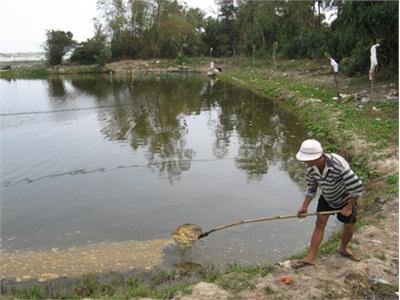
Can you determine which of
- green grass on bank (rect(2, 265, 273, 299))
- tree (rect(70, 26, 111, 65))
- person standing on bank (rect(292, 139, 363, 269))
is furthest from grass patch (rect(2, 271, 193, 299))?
tree (rect(70, 26, 111, 65))

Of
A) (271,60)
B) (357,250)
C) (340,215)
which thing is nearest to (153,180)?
(357,250)

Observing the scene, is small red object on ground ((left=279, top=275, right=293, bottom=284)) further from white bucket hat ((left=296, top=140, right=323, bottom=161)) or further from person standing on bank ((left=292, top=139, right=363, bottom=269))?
white bucket hat ((left=296, top=140, right=323, bottom=161))

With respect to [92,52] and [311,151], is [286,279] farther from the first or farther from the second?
[92,52]

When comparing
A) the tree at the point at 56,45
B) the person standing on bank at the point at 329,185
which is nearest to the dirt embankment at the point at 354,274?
the person standing on bank at the point at 329,185

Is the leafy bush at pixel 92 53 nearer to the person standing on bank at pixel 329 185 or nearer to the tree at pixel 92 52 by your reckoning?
the tree at pixel 92 52

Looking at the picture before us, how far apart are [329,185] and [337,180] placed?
0.10 metres

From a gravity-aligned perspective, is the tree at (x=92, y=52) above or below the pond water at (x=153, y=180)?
above

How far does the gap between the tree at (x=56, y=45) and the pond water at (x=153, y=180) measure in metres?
32.0

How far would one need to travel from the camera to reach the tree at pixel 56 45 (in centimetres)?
4701

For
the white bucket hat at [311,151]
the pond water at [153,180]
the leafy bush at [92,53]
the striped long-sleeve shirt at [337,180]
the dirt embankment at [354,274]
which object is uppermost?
the leafy bush at [92,53]

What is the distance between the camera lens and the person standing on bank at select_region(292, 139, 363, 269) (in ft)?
14.3

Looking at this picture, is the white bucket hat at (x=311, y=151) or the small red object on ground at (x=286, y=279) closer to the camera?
the white bucket hat at (x=311, y=151)

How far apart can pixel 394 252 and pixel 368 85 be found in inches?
499

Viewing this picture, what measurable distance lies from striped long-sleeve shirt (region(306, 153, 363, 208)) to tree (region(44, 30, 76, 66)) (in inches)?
1852
